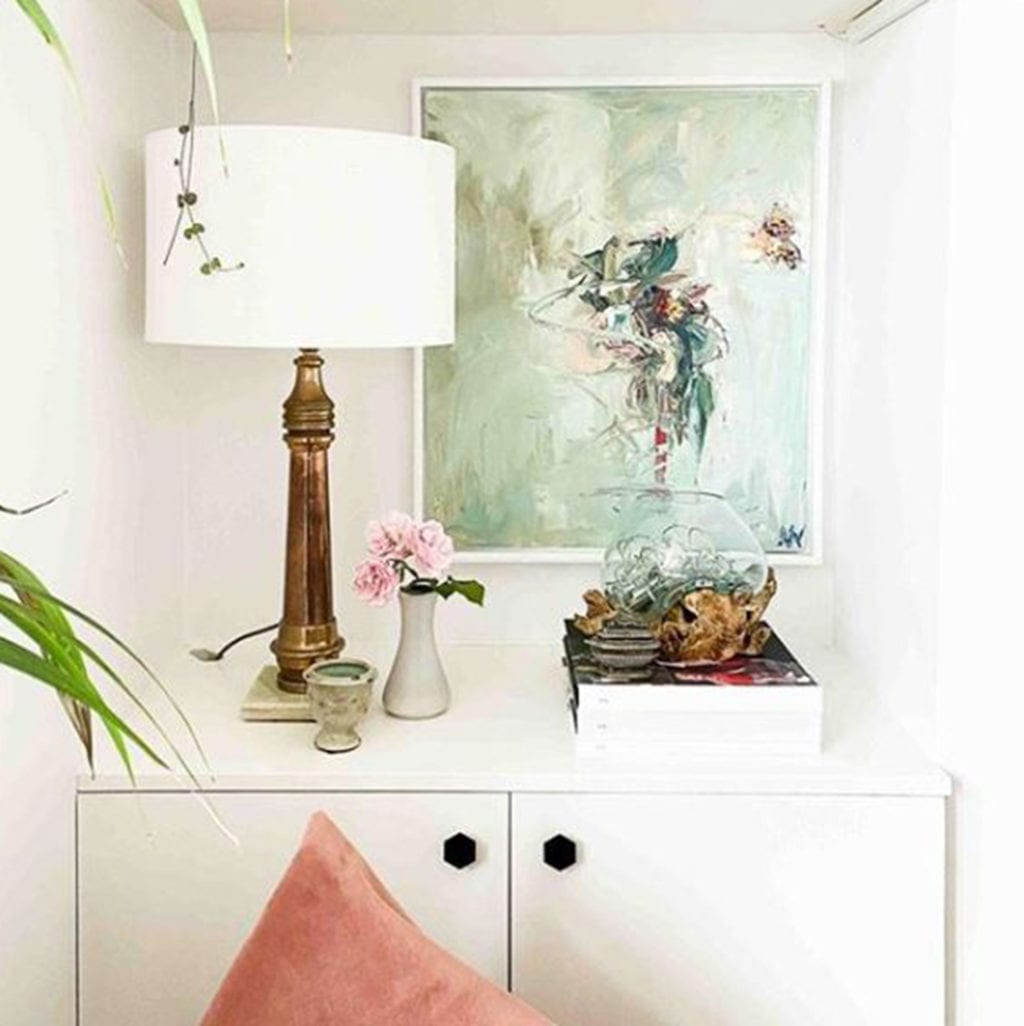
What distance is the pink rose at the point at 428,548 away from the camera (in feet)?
5.77

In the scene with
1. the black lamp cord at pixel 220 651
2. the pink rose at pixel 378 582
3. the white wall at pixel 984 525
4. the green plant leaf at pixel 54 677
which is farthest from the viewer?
the black lamp cord at pixel 220 651

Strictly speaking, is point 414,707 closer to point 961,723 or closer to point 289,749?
point 289,749

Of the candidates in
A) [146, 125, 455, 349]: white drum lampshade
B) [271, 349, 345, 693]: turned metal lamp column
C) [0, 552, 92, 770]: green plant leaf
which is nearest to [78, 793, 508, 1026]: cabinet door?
[271, 349, 345, 693]: turned metal lamp column

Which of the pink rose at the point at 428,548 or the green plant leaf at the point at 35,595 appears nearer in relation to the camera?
the green plant leaf at the point at 35,595

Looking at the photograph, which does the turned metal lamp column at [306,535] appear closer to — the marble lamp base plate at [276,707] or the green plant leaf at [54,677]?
the marble lamp base plate at [276,707]

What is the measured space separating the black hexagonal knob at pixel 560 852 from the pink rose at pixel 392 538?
1.32 feet

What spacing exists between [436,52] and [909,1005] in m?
1.39

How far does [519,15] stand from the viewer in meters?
1.92

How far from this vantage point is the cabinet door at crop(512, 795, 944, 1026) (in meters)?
1.57

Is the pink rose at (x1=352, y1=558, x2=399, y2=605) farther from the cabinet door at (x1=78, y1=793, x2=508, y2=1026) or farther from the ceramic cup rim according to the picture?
the cabinet door at (x1=78, y1=793, x2=508, y2=1026)

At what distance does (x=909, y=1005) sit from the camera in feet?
5.20

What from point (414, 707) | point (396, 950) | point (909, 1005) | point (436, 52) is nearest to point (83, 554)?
point (414, 707)

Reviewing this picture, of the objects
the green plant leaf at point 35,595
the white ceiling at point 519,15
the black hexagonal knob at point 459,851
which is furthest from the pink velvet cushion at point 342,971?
the white ceiling at point 519,15

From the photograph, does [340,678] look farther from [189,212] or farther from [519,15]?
[519,15]
